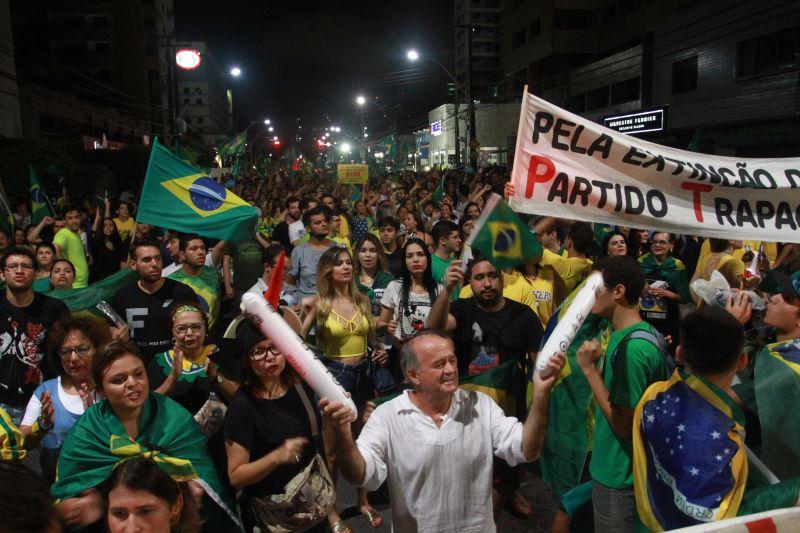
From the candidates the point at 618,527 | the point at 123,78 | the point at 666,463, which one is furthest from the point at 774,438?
the point at 123,78

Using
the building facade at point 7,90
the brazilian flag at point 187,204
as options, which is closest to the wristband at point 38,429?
the brazilian flag at point 187,204

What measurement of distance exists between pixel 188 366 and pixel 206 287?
6.59 ft

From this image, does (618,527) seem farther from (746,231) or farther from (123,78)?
(123,78)

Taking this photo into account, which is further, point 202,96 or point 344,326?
point 202,96

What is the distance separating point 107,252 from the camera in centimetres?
1084

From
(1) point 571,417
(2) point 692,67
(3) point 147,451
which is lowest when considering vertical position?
(1) point 571,417

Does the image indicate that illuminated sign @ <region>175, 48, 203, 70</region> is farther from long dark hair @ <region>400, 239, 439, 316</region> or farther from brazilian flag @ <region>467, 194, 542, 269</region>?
brazilian flag @ <region>467, 194, 542, 269</region>

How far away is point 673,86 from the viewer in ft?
91.8

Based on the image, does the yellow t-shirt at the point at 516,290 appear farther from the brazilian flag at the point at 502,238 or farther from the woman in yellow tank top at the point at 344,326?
the brazilian flag at the point at 502,238

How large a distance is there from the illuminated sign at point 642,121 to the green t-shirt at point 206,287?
23949 mm

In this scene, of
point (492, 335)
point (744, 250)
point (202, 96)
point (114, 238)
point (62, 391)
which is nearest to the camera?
point (62, 391)

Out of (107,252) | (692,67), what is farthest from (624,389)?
(692,67)

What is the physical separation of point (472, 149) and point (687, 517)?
23913 mm

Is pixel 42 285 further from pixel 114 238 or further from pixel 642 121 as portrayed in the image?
pixel 642 121
